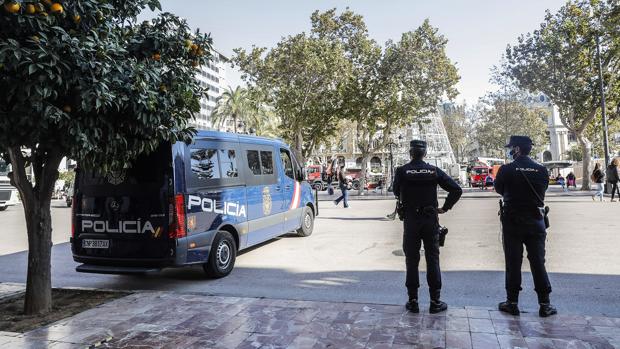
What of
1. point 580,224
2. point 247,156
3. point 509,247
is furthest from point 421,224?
point 580,224

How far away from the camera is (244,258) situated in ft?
27.0

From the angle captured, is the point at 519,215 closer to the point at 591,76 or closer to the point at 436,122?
the point at 591,76

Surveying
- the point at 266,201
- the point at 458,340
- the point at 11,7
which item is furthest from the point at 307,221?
the point at 11,7

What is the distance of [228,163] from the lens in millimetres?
7102

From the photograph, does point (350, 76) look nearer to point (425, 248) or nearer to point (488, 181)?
point (488, 181)

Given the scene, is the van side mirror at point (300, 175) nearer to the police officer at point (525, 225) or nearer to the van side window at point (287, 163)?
the van side window at point (287, 163)

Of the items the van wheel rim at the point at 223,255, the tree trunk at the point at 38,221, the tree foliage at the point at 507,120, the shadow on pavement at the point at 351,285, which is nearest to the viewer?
the tree trunk at the point at 38,221

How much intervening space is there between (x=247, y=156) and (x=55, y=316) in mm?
3693

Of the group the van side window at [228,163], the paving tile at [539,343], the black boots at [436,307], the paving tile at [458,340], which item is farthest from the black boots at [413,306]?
the van side window at [228,163]

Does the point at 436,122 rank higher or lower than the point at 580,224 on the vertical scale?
higher

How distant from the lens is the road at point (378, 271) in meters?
5.50

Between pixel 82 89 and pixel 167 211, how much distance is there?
2.19 meters

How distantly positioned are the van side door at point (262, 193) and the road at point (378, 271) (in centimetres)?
51

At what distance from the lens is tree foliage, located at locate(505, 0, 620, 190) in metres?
22.9
